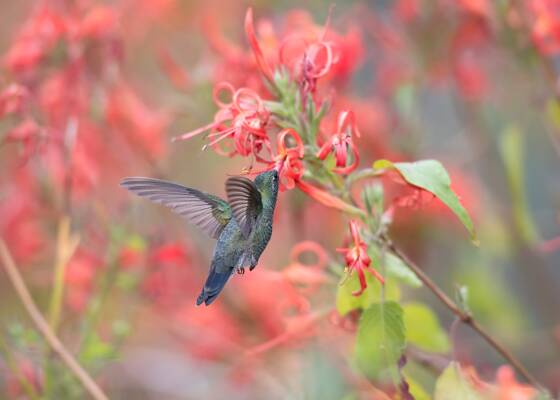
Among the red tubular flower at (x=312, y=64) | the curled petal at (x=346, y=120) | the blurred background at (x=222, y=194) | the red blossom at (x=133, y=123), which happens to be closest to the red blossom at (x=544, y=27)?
the blurred background at (x=222, y=194)

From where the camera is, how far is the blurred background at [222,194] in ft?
5.87

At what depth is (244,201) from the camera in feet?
→ 4.13

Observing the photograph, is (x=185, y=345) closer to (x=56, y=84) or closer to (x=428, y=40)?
(x=56, y=84)

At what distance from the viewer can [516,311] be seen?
8.18ft

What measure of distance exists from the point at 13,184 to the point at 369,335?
4.69ft

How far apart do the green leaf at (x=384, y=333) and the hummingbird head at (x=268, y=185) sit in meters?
0.22

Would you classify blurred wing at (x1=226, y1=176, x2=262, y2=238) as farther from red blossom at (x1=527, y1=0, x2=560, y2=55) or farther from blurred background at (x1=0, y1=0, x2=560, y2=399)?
red blossom at (x1=527, y1=0, x2=560, y2=55)

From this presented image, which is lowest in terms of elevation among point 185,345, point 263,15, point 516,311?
point 185,345

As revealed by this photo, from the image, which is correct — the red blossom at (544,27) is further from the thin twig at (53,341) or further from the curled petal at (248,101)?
the thin twig at (53,341)

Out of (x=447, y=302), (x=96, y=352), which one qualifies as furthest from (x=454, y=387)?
(x=96, y=352)

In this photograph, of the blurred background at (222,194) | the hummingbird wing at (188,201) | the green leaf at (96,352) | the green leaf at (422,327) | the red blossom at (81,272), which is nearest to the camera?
the hummingbird wing at (188,201)

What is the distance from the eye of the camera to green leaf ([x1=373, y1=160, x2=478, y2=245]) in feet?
3.53

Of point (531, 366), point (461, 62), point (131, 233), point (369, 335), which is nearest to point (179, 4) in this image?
point (461, 62)

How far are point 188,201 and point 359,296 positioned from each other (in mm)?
327
